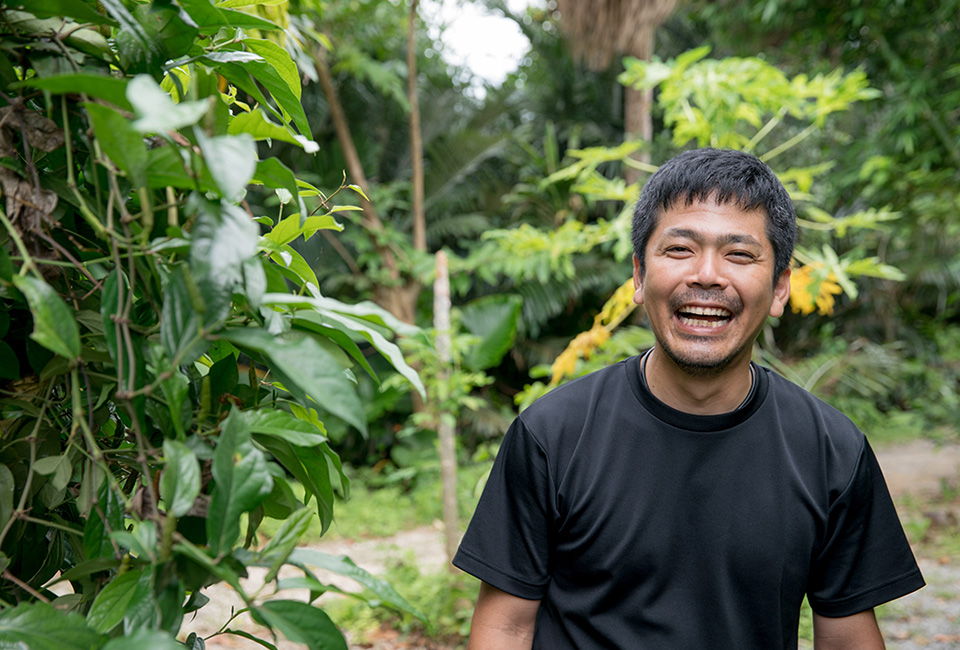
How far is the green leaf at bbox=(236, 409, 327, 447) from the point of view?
59cm

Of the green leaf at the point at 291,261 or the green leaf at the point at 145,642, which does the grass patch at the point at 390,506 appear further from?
the green leaf at the point at 145,642

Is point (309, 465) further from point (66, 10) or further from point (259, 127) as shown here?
point (66, 10)

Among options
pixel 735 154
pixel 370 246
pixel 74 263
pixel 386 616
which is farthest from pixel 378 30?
pixel 74 263

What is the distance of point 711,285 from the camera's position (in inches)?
45.2

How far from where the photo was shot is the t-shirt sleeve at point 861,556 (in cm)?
116

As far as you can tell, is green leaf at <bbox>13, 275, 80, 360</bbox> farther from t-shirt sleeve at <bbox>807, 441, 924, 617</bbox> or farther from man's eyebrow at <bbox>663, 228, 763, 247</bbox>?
t-shirt sleeve at <bbox>807, 441, 924, 617</bbox>

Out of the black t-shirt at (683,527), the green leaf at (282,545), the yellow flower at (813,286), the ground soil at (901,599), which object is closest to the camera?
the green leaf at (282,545)

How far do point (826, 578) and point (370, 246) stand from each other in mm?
4907

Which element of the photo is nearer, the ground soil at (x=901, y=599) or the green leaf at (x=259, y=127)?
the green leaf at (x=259, y=127)

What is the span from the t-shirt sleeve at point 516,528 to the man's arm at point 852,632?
1.51 ft

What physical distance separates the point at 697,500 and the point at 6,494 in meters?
0.92

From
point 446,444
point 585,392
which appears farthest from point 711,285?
point 446,444

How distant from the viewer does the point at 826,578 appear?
1.19 m

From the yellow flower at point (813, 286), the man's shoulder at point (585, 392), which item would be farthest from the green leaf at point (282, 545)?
the yellow flower at point (813, 286)
